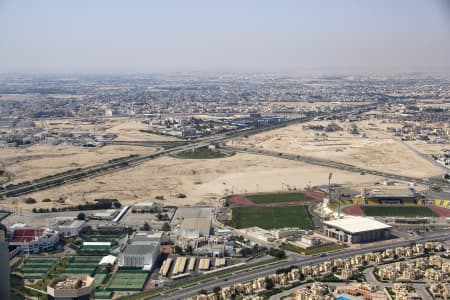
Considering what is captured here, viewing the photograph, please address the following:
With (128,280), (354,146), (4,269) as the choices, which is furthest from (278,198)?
(4,269)

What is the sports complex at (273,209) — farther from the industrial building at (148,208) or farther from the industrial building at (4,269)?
the industrial building at (4,269)

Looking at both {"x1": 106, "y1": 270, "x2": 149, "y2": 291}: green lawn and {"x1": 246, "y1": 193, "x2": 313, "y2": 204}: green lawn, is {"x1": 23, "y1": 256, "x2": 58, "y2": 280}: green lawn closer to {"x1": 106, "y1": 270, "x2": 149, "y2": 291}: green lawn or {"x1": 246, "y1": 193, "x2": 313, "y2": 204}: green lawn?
{"x1": 106, "y1": 270, "x2": 149, "y2": 291}: green lawn

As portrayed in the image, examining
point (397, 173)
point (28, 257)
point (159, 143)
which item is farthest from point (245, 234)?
point (159, 143)

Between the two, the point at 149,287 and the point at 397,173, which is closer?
the point at 149,287

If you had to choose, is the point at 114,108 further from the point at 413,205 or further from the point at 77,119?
the point at 413,205

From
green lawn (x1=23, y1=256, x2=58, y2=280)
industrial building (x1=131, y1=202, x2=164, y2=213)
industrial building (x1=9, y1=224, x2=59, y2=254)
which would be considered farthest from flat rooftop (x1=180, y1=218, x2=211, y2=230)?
green lawn (x1=23, y1=256, x2=58, y2=280)

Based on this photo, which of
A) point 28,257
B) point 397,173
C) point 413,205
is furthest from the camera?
point 397,173

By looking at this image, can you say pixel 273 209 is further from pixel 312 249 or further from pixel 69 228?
pixel 69 228
